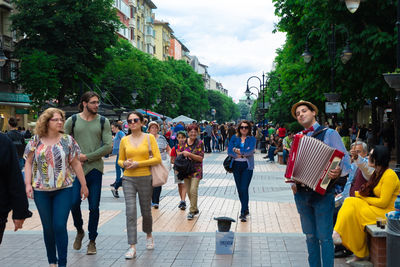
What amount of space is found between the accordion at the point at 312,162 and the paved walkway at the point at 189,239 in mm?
1660

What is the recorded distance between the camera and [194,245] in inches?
289

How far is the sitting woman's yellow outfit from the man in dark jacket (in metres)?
3.81

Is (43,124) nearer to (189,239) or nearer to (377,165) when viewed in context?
(189,239)

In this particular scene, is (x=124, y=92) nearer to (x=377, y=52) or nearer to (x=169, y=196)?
(x=377, y=52)

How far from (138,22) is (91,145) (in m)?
73.7

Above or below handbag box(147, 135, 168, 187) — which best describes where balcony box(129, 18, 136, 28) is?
above

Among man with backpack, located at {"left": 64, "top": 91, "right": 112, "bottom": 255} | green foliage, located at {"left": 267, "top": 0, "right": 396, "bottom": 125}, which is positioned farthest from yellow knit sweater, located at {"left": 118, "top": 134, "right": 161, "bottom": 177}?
green foliage, located at {"left": 267, "top": 0, "right": 396, "bottom": 125}

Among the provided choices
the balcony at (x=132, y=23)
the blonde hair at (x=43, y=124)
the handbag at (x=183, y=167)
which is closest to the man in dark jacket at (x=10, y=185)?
the blonde hair at (x=43, y=124)

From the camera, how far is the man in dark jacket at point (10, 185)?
400cm

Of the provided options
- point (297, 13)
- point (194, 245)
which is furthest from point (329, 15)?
point (194, 245)

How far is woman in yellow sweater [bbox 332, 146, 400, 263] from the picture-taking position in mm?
6246

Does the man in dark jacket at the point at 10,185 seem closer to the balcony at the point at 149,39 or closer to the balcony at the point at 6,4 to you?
the balcony at the point at 6,4

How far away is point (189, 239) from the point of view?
7.73 metres

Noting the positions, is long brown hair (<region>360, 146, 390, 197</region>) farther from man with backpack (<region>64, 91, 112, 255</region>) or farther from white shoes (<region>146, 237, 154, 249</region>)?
man with backpack (<region>64, 91, 112, 255</region>)
